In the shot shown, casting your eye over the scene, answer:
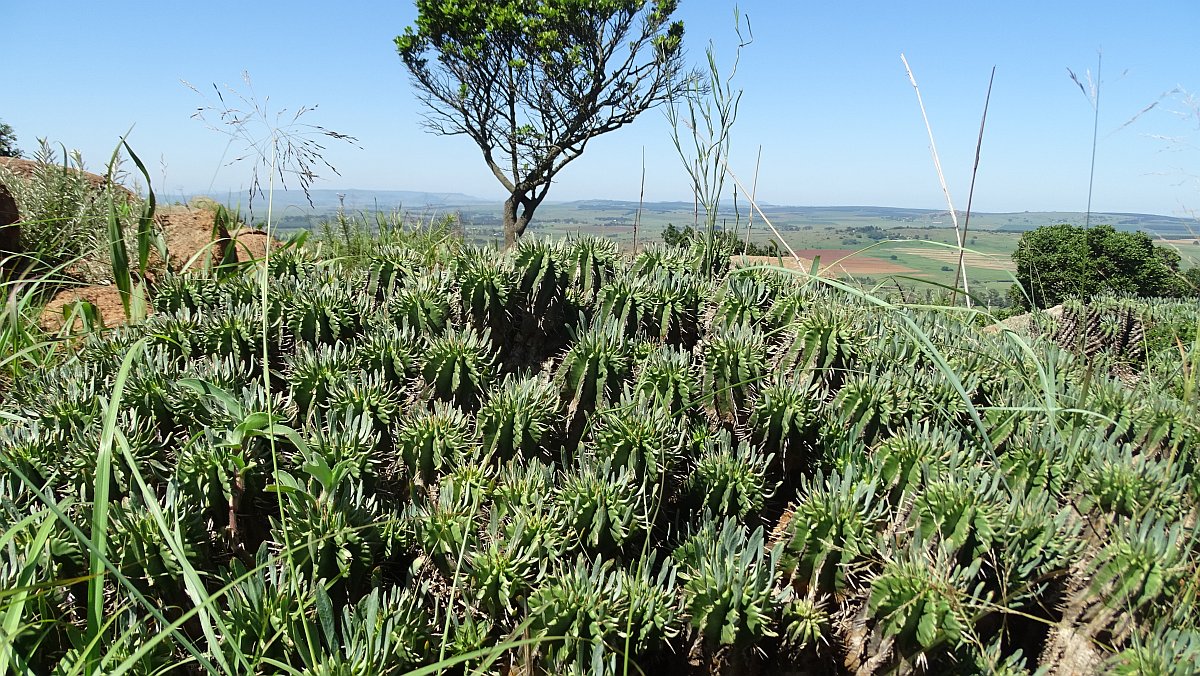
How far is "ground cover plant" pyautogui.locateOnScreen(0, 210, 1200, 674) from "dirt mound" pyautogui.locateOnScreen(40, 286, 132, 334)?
2.45ft

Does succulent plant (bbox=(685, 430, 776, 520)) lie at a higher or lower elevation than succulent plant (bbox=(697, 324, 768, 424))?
lower

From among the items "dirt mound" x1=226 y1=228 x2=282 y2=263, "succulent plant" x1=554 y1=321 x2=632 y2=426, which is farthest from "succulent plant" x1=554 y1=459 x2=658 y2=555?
"dirt mound" x1=226 y1=228 x2=282 y2=263

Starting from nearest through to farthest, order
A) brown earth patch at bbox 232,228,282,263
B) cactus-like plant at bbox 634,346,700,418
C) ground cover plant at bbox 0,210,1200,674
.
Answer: ground cover plant at bbox 0,210,1200,674, cactus-like plant at bbox 634,346,700,418, brown earth patch at bbox 232,228,282,263

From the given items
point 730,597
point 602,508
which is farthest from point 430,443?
point 730,597

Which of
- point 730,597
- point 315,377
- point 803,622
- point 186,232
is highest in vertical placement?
point 186,232

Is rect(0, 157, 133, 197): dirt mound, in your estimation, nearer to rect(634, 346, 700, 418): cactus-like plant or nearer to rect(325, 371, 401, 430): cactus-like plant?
rect(325, 371, 401, 430): cactus-like plant

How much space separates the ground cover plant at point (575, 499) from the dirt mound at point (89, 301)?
29.4 inches

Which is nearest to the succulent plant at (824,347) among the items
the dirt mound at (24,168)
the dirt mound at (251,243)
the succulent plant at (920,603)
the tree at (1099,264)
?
the succulent plant at (920,603)

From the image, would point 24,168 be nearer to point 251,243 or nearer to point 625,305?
point 251,243

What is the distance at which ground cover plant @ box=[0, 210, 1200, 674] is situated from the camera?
1.39 metres

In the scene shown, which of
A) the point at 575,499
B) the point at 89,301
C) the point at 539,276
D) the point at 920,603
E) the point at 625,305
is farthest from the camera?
the point at 89,301

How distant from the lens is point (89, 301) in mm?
3168

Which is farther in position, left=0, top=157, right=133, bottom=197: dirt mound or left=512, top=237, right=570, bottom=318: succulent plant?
left=0, top=157, right=133, bottom=197: dirt mound

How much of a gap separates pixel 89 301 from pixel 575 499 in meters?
2.79
